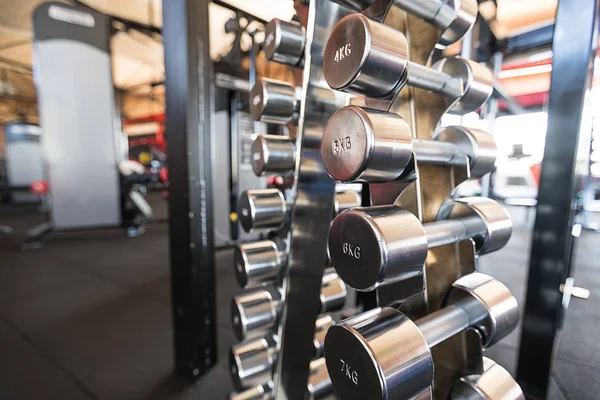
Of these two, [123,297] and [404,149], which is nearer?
[404,149]

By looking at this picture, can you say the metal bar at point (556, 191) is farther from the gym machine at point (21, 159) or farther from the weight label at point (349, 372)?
the gym machine at point (21, 159)

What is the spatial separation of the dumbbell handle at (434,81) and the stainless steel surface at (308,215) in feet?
0.58

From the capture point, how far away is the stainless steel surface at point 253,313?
787 millimetres

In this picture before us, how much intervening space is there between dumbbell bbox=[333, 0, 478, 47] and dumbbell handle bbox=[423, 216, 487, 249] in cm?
29

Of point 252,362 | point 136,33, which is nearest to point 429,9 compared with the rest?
point 252,362

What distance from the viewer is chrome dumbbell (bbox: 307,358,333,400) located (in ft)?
2.15

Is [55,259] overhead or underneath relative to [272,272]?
underneath

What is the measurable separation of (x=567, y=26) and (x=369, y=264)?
3.42 ft

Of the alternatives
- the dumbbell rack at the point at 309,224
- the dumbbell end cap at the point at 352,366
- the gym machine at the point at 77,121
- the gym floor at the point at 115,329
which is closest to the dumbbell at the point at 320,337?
the dumbbell rack at the point at 309,224

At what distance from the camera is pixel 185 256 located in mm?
1286

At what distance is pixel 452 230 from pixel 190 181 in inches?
39.1

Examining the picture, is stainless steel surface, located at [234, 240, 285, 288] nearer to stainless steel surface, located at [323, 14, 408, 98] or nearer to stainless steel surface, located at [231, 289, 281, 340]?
stainless steel surface, located at [231, 289, 281, 340]

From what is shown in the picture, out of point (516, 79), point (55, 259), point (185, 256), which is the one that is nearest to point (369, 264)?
point (185, 256)

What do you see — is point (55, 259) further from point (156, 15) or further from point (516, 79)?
point (516, 79)
